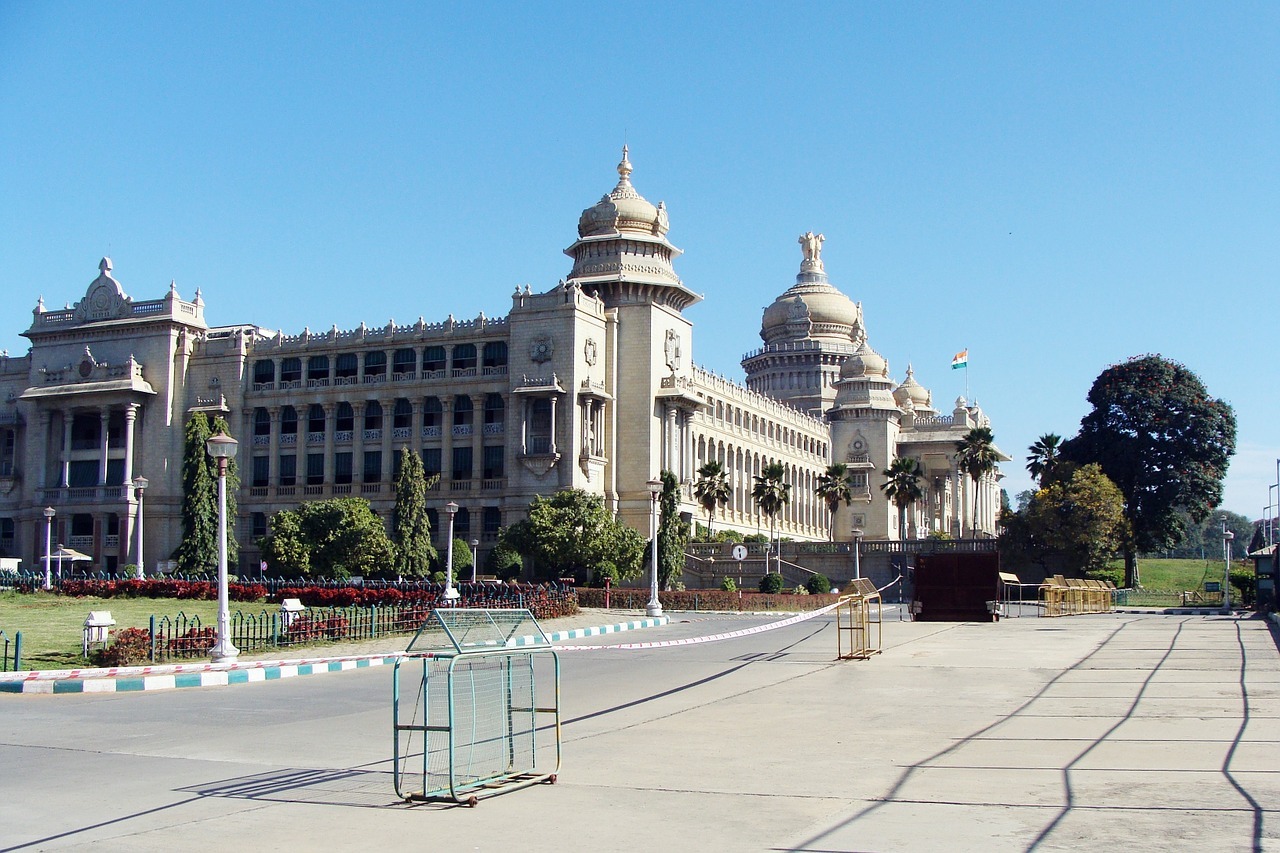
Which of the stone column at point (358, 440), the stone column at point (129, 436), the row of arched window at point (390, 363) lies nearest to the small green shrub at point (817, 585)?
the row of arched window at point (390, 363)

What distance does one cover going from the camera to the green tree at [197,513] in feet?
200

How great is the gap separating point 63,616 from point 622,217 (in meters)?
46.3

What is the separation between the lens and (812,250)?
458 ft

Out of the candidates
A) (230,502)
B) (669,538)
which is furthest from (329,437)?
(669,538)

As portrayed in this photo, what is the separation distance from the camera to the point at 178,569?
61.1 metres

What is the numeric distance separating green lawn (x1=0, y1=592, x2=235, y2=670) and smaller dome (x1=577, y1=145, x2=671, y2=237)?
128 ft

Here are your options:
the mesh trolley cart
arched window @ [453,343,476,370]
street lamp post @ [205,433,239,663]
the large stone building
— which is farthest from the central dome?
the mesh trolley cart

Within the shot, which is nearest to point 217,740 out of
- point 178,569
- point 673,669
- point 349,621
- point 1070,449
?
point 673,669

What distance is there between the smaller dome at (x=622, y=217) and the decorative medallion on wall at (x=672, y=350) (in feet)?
22.0

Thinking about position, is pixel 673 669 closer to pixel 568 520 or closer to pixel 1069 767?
pixel 1069 767

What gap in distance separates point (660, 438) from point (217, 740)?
205 feet

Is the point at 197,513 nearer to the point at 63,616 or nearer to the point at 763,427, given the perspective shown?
the point at 63,616

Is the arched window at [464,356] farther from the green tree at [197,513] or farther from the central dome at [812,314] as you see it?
the central dome at [812,314]

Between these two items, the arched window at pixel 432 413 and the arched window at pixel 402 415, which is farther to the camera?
the arched window at pixel 402 415
